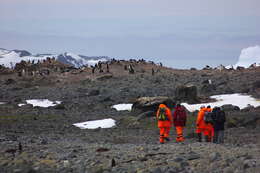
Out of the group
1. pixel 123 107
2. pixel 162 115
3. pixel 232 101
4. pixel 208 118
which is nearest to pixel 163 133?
pixel 162 115

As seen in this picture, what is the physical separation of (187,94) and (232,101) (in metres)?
4.34

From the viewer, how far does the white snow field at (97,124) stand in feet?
123

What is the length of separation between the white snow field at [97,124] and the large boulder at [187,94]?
990cm

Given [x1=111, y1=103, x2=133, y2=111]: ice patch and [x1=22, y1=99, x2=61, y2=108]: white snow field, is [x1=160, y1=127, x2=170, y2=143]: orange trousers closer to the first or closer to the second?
[x1=111, y1=103, x2=133, y2=111]: ice patch

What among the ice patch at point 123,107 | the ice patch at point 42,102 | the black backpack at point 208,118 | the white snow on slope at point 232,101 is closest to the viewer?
the black backpack at point 208,118

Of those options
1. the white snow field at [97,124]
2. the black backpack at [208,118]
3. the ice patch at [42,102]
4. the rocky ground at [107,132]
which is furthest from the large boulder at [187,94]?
the black backpack at [208,118]

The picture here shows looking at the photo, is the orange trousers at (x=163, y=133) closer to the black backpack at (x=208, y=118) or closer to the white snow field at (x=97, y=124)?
the black backpack at (x=208, y=118)

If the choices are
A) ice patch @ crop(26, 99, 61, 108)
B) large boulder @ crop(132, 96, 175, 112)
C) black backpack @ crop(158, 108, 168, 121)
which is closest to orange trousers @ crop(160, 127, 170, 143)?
black backpack @ crop(158, 108, 168, 121)

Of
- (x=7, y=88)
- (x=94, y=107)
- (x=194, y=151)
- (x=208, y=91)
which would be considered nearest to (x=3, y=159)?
(x=194, y=151)

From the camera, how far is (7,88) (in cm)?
7162

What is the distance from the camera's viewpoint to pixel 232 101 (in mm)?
47344

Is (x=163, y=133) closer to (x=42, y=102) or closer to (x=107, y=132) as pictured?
(x=107, y=132)

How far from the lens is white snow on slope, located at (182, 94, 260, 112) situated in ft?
145

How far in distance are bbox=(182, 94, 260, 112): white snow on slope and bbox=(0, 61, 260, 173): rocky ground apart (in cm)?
165
